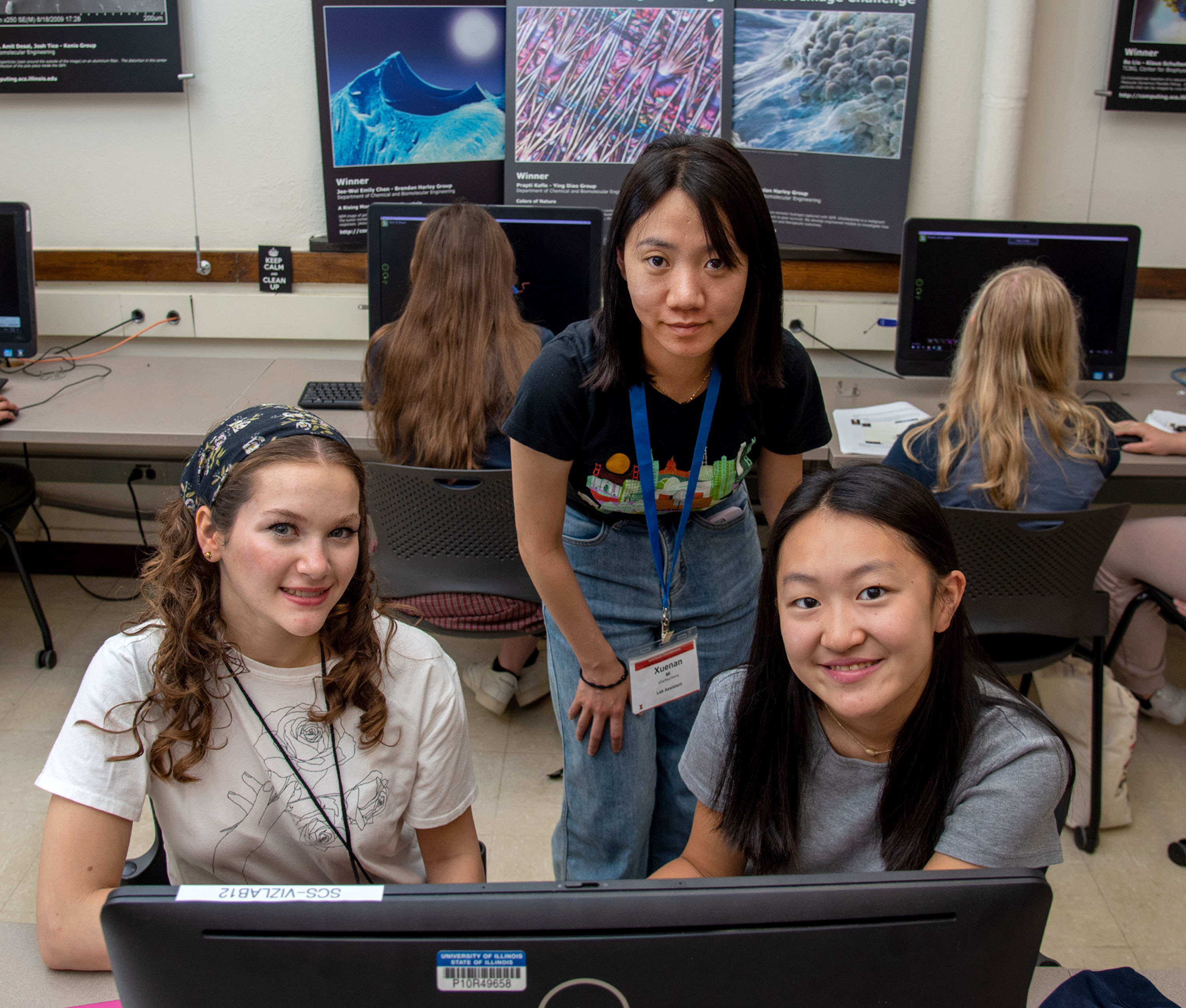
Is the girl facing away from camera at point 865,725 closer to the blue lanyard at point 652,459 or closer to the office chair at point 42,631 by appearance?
the blue lanyard at point 652,459

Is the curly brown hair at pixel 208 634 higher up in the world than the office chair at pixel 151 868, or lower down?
higher up

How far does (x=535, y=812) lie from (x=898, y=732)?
1.41 metres

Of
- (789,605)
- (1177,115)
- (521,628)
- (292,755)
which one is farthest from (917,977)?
(1177,115)

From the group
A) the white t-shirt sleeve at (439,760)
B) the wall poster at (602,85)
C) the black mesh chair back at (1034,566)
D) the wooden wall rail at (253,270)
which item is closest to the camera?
the white t-shirt sleeve at (439,760)

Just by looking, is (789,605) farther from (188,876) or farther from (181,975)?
(188,876)

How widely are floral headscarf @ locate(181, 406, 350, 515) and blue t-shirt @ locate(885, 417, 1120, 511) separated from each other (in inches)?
49.2

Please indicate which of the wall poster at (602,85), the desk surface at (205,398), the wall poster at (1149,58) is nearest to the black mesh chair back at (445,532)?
the desk surface at (205,398)

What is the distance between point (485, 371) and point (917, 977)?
1.70 metres

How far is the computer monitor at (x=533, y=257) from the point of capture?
260 centimetres

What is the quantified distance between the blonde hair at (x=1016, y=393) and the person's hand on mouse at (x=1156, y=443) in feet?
1.25

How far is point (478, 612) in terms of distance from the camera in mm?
2148

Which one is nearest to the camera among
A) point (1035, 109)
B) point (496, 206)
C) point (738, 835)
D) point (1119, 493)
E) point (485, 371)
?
point (738, 835)

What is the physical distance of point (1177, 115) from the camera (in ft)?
9.52

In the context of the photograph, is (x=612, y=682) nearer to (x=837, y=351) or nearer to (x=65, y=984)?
(x=65, y=984)
